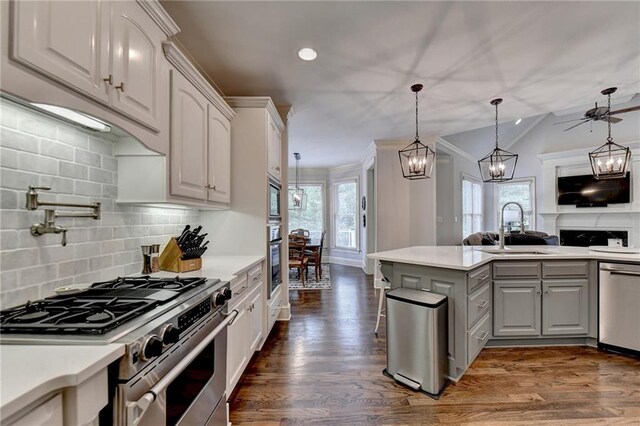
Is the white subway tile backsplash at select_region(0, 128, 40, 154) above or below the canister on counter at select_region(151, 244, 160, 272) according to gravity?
Result: above

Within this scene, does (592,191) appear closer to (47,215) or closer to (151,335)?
(151,335)

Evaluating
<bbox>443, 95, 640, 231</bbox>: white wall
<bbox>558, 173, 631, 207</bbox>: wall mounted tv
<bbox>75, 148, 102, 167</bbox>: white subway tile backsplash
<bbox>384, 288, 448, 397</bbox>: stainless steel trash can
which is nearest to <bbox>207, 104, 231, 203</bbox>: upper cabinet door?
<bbox>75, 148, 102, 167</bbox>: white subway tile backsplash

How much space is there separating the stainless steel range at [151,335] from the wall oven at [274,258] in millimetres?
1178

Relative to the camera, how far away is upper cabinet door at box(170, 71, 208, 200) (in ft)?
5.58

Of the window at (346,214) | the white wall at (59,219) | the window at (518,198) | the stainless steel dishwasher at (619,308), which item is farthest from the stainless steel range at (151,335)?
the window at (518,198)

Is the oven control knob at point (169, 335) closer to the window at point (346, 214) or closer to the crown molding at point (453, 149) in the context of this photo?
the crown molding at point (453, 149)

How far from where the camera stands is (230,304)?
181 centimetres

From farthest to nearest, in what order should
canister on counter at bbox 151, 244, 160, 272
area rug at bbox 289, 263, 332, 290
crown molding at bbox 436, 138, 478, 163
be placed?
crown molding at bbox 436, 138, 478, 163, area rug at bbox 289, 263, 332, 290, canister on counter at bbox 151, 244, 160, 272

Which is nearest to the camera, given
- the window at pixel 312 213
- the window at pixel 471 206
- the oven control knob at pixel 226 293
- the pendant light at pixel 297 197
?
the oven control knob at pixel 226 293

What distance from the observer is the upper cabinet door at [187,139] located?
1702 mm

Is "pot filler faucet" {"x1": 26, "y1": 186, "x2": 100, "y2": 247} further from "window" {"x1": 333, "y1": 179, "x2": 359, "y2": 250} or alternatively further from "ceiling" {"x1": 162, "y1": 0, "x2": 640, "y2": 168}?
"window" {"x1": 333, "y1": 179, "x2": 359, "y2": 250}

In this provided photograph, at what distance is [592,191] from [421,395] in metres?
6.75

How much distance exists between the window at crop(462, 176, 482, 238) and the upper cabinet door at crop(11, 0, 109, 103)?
21.3 ft

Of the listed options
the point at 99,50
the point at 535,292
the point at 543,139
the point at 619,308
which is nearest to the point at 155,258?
the point at 99,50
